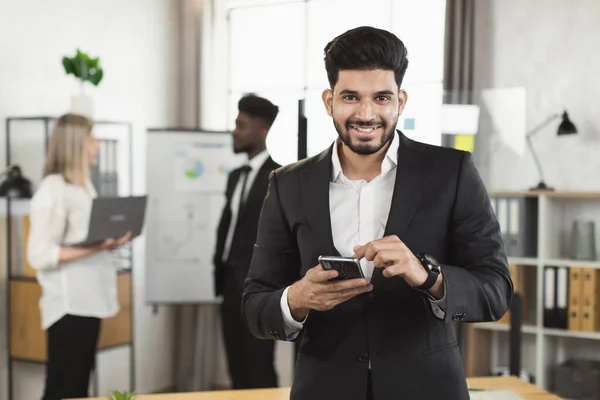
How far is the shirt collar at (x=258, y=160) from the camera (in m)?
4.18

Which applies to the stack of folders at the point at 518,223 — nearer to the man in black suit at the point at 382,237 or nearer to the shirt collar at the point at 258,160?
the shirt collar at the point at 258,160

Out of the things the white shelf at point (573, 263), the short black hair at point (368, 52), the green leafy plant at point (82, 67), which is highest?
the green leafy plant at point (82, 67)

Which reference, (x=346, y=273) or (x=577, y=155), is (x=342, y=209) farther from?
(x=577, y=155)

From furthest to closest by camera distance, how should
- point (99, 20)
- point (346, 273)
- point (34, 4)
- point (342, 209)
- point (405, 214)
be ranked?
point (99, 20), point (34, 4), point (342, 209), point (405, 214), point (346, 273)

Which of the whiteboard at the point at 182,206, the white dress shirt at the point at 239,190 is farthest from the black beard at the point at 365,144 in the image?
the whiteboard at the point at 182,206

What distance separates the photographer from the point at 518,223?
4152mm

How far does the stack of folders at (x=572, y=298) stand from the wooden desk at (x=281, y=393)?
5.81 feet

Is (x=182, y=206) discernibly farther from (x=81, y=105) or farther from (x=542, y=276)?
(x=542, y=276)

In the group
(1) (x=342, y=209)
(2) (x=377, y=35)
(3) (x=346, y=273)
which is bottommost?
(3) (x=346, y=273)

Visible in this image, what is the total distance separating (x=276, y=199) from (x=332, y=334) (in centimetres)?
30

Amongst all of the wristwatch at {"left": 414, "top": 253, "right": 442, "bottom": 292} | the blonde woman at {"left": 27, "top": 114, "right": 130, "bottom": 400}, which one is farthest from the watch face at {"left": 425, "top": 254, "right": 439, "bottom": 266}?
the blonde woman at {"left": 27, "top": 114, "right": 130, "bottom": 400}

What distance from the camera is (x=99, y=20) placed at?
497 cm

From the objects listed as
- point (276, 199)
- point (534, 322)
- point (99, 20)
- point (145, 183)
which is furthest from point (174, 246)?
point (276, 199)

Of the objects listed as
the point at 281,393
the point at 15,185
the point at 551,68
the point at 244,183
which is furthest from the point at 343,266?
the point at 551,68
